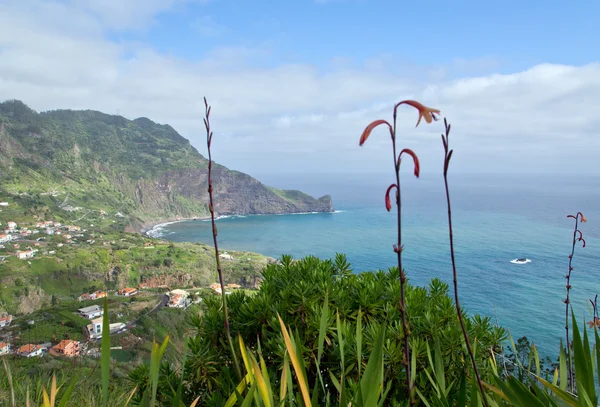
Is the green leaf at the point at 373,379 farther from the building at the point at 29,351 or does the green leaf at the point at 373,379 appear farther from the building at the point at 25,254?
the building at the point at 25,254

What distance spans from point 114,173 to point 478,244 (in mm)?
63645

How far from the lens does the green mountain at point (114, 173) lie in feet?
182

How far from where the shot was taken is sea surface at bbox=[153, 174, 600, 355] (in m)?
18.2

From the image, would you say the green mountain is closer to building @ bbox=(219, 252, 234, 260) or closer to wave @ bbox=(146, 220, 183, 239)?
→ wave @ bbox=(146, 220, 183, 239)

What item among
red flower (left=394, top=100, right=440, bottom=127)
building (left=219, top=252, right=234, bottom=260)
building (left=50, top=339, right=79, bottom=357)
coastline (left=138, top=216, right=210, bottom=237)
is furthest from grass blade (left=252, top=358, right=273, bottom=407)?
coastline (left=138, top=216, right=210, bottom=237)

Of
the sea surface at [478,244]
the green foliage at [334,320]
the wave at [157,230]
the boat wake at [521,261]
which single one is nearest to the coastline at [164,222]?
the wave at [157,230]

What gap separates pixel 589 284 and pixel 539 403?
2605 centimetres

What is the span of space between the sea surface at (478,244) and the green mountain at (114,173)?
672 cm

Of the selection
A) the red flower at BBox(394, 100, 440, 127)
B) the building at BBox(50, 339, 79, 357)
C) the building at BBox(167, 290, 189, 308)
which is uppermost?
the red flower at BBox(394, 100, 440, 127)

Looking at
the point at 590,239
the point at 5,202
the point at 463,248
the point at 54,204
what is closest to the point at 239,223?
the point at 54,204

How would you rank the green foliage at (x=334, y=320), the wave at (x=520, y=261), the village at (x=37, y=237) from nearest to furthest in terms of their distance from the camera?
1. the green foliage at (x=334, y=320)
2. the wave at (x=520, y=261)
3. the village at (x=37, y=237)

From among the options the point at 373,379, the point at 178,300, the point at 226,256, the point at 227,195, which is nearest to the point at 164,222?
the point at 227,195

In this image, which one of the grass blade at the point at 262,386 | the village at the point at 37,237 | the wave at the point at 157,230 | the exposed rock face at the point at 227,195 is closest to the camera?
the grass blade at the point at 262,386

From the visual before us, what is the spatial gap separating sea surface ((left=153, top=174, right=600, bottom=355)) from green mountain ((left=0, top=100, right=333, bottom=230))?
6720 millimetres
